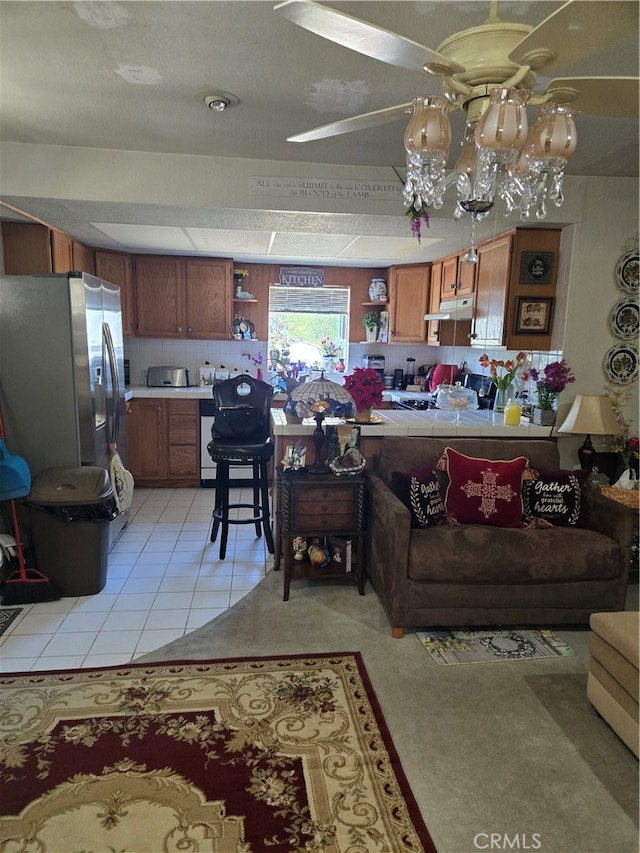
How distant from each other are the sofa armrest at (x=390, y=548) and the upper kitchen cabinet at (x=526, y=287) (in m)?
1.56

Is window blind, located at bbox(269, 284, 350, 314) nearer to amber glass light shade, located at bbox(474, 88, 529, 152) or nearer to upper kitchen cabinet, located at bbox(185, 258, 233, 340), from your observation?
upper kitchen cabinet, located at bbox(185, 258, 233, 340)

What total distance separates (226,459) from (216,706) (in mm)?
1726

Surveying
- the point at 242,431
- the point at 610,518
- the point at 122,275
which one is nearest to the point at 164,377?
the point at 122,275

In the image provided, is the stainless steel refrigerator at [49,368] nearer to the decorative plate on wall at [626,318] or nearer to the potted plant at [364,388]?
the potted plant at [364,388]

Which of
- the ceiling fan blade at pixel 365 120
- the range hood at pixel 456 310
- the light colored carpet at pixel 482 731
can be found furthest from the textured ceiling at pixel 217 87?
the light colored carpet at pixel 482 731

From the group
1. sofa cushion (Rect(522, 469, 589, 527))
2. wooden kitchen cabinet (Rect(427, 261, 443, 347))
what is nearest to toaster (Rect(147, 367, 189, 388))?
wooden kitchen cabinet (Rect(427, 261, 443, 347))

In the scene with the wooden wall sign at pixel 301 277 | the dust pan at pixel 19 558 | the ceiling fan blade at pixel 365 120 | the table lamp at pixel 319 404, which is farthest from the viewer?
the wooden wall sign at pixel 301 277

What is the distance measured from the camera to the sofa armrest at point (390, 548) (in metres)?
2.66

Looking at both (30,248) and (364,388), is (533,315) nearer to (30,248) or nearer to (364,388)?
(364,388)

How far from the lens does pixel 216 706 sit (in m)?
2.20

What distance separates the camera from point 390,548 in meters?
2.75

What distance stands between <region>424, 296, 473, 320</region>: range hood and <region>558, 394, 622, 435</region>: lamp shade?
1.33m

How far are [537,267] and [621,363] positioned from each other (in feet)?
2.81

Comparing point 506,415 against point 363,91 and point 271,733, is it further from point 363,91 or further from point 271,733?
point 271,733
